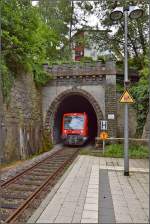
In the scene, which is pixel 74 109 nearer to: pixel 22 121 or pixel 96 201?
pixel 22 121

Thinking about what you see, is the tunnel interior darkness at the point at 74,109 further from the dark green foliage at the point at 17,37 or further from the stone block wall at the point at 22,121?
the dark green foliage at the point at 17,37

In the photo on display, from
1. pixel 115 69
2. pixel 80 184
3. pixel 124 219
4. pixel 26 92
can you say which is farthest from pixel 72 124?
pixel 124 219

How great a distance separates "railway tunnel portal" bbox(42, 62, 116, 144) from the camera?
85.9 feet

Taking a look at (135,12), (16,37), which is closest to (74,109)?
(16,37)

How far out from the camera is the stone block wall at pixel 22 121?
16266mm

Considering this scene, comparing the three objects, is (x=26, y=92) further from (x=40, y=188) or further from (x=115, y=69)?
(x=40, y=188)

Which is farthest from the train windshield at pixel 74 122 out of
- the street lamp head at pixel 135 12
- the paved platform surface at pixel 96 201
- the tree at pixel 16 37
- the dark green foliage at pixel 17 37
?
the street lamp head at pixel 135 12

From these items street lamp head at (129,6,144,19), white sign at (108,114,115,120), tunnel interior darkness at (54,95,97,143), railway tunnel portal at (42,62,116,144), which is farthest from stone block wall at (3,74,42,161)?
street lamp head at (129,6,144,19)

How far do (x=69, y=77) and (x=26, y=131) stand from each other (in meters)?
8.62

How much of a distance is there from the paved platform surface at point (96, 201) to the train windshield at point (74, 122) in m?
17.0

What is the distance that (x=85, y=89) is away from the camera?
88.6 ft

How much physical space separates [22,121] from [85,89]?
8.92 metres

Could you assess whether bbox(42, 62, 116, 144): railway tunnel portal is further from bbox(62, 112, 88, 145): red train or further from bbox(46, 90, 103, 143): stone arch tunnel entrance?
bbox(62, 112, 88, 145): red train

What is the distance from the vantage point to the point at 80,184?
392 inches
